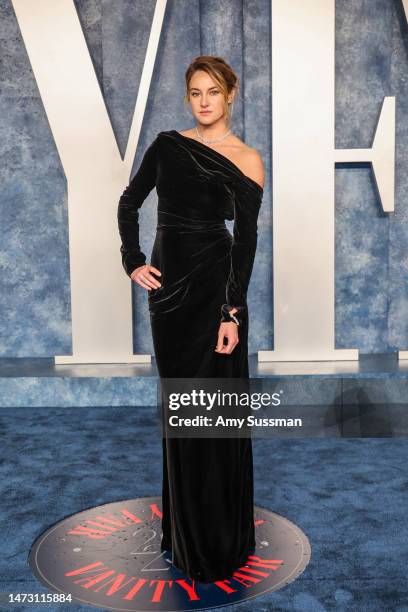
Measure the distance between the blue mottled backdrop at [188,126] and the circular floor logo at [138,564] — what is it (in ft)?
7.32

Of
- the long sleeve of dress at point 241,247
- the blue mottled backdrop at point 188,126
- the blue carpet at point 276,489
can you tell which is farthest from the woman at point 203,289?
the blue mottled backdrop at point 188,126

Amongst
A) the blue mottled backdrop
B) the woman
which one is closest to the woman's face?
the woman

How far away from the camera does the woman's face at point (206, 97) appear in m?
2.18

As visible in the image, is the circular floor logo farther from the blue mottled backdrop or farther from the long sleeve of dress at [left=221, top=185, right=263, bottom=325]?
the blue mottled backdrop

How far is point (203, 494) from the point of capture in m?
2.29

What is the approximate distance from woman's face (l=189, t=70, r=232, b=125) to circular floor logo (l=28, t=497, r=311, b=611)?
1.53 metres

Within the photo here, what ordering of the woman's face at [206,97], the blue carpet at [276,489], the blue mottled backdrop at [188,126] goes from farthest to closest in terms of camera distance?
the blue mottled backdrop at [188,126] → the blue carpet at [276,489] → the woman's face at [206,97]

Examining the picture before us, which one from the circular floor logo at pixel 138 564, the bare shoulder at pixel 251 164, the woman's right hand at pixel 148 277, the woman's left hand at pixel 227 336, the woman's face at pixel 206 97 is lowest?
the circular floor logo at pixel 138 564

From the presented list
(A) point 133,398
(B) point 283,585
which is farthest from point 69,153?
(B) point 283,585

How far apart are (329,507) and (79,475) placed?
4.00 feet

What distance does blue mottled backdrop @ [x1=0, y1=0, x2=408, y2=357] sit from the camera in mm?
4754

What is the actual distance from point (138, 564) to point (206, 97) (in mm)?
1620

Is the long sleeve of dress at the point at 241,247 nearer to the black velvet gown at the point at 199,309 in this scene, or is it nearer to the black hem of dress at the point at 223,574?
the black velvet gown at the point at 199,309

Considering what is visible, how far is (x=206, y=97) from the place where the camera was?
7.18 ft
